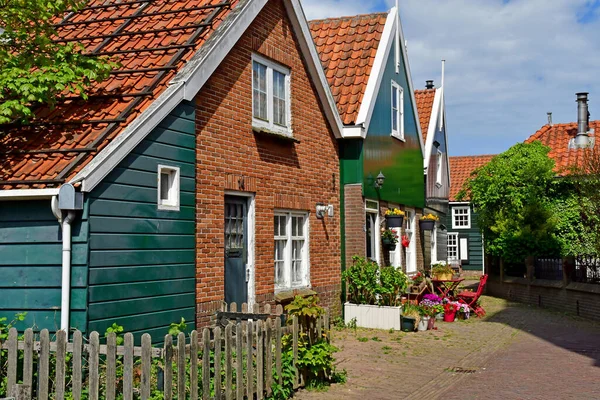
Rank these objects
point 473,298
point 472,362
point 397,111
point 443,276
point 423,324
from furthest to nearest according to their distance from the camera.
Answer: point 397,111
point 443,276
point 473,298
point 423,324
point 472,362

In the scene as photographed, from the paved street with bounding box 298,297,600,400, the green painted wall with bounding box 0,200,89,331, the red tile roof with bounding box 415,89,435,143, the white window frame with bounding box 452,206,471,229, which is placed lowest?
the paved street with bounding box 298,297,600,400

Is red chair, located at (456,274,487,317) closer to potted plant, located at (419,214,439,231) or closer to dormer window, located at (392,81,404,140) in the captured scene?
potted plant, located at (419,214,439,231)

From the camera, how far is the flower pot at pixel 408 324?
48.5ft

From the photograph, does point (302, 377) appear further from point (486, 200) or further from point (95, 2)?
point (486, 200)

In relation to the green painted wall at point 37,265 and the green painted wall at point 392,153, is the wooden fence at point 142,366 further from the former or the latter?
the green painted wall at point 392,153

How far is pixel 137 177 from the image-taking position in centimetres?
889

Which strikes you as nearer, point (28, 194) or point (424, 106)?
point (28, 194)

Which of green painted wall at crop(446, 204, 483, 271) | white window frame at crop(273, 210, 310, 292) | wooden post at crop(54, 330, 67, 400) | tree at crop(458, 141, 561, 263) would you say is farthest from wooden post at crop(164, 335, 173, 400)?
green painted wall at crop(446, 204, 483, 271)

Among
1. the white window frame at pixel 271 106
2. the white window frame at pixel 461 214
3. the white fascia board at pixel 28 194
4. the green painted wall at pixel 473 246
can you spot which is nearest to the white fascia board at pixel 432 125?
the white window frame at pixel 271 106

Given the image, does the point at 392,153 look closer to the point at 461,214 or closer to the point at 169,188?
the point at 169,188

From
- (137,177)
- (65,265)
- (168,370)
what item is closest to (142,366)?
(168,370)

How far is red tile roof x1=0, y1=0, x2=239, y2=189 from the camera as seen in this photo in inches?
332

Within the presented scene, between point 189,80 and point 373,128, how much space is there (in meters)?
7.92

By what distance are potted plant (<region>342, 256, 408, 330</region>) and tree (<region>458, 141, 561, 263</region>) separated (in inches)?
387
